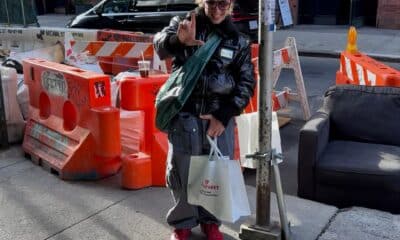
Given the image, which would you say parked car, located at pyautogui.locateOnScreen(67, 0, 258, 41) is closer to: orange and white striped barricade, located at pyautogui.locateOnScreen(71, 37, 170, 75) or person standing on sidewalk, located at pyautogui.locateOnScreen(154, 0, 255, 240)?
orange and white striped barricade, located at pyautogui.locateOnScreen(71, 37, 170, 75)

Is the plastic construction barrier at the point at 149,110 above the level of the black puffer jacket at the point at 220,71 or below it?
below

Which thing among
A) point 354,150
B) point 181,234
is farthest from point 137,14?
point 181,234

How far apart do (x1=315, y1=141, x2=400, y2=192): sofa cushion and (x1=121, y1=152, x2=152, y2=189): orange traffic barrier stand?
1.42 m

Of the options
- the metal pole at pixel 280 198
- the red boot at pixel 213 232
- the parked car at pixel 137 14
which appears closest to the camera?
the metal pole at pixel 280 198

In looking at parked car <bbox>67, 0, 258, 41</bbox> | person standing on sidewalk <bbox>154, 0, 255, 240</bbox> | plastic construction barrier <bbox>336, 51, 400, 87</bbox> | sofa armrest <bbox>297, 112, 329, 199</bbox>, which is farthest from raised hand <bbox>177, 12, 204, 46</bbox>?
parked car <bbox>67, 0, 258, 41</bbox>

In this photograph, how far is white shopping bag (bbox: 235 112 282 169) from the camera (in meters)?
3.73

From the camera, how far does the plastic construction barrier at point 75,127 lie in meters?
4.64

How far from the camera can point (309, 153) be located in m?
4.16

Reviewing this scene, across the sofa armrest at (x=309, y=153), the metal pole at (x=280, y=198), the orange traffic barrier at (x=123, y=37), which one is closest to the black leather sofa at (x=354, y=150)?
the sofa armrest at (x=309, y=153)

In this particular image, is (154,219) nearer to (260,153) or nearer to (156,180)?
(156,180)

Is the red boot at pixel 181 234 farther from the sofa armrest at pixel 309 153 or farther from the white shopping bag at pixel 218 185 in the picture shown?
the sofa armrest at pixel 309 153

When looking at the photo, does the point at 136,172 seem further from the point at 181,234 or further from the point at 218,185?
the point at 218,185

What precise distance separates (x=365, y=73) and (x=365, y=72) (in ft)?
0.04

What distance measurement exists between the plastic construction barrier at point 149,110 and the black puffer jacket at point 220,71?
1.16m
